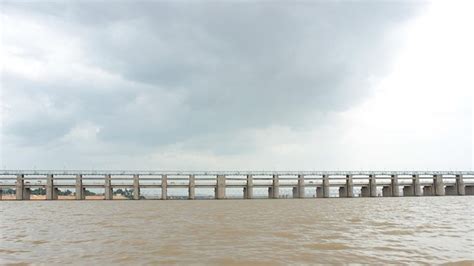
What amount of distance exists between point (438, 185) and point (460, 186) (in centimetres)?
714

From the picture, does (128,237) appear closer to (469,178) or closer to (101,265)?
(101,265)

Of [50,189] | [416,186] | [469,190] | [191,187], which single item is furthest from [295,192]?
[50,189]

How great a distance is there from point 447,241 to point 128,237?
1149 centimetres

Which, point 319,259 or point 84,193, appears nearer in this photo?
point 319,259

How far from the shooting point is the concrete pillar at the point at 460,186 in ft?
306

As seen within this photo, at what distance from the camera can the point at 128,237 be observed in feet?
43.1

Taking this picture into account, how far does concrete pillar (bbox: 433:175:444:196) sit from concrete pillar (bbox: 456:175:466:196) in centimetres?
566

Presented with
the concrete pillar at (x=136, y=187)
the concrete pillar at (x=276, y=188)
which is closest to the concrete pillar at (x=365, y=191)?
the concrete pillar at (x=276, y=188)

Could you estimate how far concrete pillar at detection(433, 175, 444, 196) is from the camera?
91688 millimetres

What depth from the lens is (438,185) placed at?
302 feet

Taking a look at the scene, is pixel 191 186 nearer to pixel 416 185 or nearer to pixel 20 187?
pixel 20 187

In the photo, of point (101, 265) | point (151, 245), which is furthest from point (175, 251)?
point (101, 265)

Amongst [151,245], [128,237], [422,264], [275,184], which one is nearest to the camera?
[422,264]

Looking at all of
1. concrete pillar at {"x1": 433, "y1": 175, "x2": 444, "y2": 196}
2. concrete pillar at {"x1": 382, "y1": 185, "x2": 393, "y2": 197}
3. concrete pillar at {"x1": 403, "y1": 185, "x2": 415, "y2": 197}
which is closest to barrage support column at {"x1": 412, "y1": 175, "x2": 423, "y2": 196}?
concrete pillar at {"x1": 403, "y1": 185, "x2": 415, "y2": 197}
